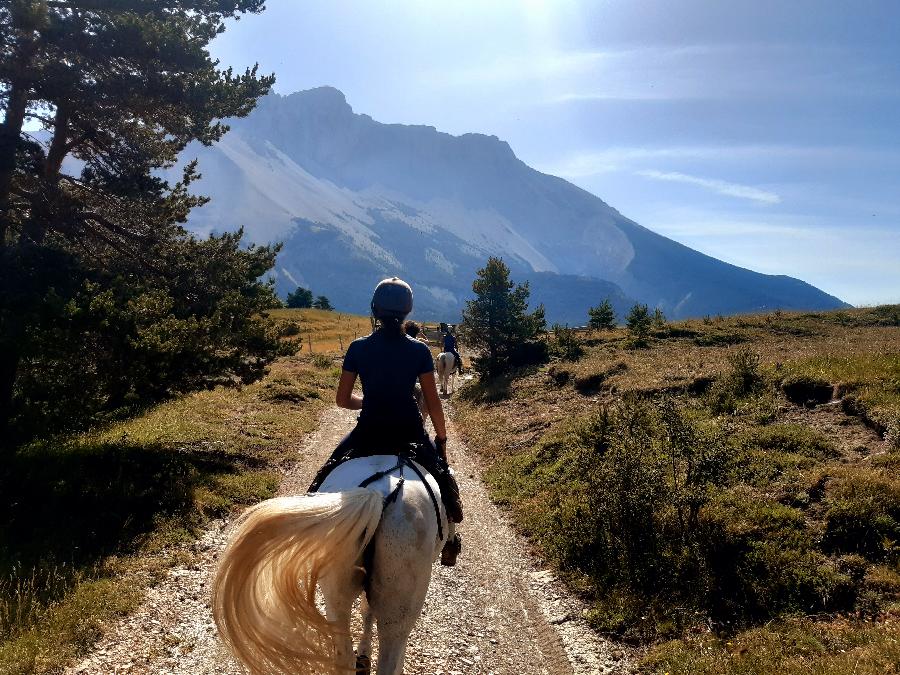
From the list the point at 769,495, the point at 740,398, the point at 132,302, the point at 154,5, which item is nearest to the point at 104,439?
the point at 132,302

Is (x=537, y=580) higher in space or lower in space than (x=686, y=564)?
lower

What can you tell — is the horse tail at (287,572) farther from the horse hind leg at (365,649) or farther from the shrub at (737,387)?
the shrub at (737,387)

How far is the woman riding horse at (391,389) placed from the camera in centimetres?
438

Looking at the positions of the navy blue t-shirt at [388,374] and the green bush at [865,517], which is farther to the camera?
the green bush at [865,517]

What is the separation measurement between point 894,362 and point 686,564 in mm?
8644

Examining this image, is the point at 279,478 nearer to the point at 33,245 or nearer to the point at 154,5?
the point at 33,245

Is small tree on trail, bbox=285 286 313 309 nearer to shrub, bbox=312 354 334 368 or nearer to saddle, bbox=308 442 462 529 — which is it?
shrub, bbox=312 354 334 368

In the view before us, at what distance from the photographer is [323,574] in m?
3.39

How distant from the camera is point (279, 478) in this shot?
37.0ft

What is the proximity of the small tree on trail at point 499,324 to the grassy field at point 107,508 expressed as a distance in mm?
10244

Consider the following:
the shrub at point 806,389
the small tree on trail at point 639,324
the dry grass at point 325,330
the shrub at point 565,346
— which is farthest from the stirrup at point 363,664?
the dry grass at point 325,330

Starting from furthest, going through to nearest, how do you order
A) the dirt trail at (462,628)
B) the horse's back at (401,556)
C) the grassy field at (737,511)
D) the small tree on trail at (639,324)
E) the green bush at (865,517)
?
the small tree on trail at (639,324) → the green bush at (865,517) → the dirt trail at (462,628) → the grassy field at (737,511) → the horse's back at (401,556)

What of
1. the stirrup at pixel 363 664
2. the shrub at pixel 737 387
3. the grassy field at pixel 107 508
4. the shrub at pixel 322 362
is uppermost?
the shrub at pixel 737 387

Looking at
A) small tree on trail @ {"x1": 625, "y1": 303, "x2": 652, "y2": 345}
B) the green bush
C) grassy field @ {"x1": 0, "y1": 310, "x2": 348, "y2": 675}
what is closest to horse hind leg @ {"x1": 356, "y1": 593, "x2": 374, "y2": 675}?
grassy field @ {"x1": 0, "y1": 310, "x2": 348, "y2": 675}
